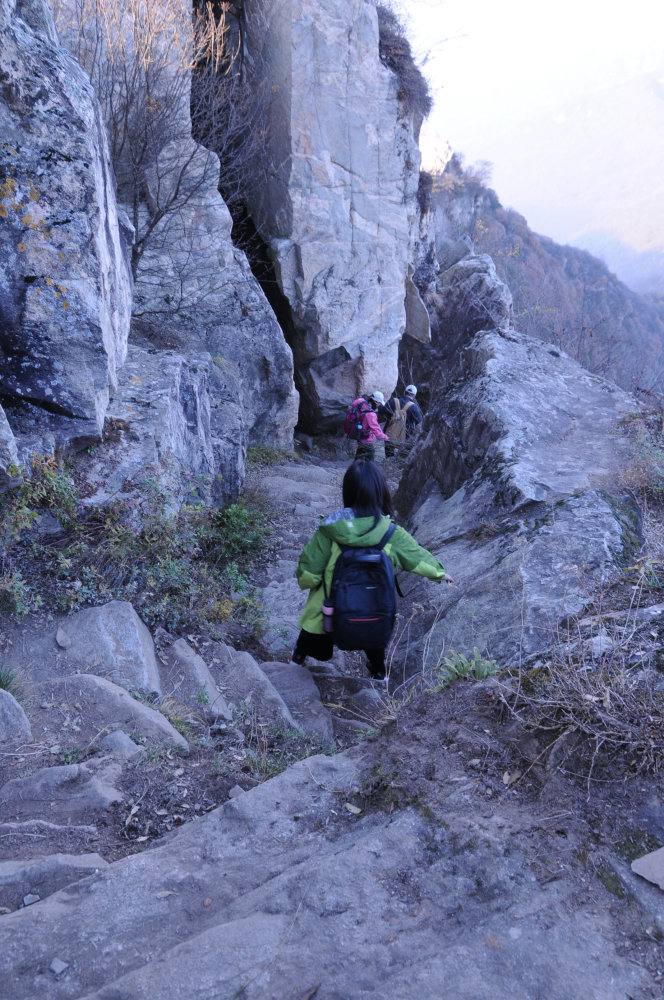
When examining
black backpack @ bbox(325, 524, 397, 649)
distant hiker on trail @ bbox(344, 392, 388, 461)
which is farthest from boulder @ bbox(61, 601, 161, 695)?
distant hiker on trail @ bbox(344, 392, 388, 461)

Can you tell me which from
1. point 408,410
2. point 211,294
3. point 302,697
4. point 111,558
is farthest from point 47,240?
point 408,410

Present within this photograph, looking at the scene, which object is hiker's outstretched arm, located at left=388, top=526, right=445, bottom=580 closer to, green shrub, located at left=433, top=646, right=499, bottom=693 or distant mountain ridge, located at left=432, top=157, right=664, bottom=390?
green shrub, located at left=433, top=646, right=499, bottom=693

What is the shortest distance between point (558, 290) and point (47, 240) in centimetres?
4357

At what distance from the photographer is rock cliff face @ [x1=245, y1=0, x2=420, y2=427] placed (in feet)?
39.4

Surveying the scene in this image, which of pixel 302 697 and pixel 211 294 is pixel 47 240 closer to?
pixel 302 697

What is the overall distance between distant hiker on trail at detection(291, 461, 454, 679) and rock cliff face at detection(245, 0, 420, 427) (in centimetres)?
1024

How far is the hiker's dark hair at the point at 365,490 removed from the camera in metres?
3.78

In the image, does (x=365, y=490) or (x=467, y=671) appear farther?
(x=365, y=490)

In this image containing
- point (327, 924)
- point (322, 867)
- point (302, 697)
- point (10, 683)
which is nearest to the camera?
point (327, 924)

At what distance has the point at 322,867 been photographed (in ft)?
6.37

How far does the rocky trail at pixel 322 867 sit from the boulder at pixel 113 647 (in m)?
0.38

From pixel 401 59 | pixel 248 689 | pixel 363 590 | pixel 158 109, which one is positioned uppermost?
pixel 401 59

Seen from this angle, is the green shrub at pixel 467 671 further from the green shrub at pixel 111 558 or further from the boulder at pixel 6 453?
the boulder at pixel 6 453

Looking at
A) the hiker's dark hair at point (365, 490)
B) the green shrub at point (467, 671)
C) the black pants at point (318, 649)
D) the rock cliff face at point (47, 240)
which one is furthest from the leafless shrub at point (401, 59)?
the green shrub at point (467, 671)
